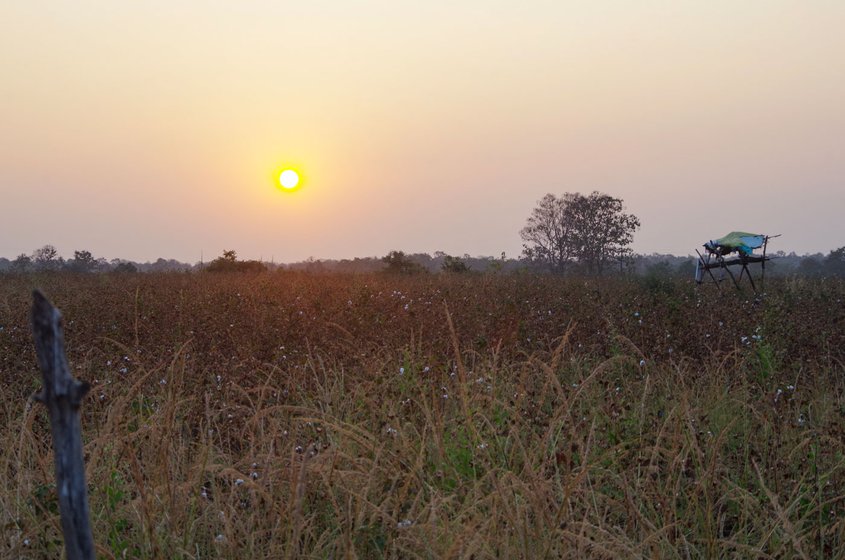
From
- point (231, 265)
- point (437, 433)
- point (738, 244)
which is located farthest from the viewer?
point (231, 265)

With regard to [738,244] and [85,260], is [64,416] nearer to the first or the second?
[738,244]

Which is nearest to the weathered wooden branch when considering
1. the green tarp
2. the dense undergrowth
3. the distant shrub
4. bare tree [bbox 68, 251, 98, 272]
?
the dense undergrowth

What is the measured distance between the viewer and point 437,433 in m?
4.14

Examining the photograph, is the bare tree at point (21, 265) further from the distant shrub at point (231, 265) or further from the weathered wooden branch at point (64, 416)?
the weathered wooden branch at point (64, 416)

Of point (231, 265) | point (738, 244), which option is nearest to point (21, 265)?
point (231, 265)

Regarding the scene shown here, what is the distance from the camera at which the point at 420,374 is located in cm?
614

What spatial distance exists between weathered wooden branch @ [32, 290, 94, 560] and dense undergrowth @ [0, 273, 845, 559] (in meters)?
1.17

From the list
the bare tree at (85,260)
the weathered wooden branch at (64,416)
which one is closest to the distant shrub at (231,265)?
the bare tree at (85,260)

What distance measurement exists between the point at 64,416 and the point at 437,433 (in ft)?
9.73

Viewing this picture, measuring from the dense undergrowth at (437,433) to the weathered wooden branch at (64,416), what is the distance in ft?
3.83

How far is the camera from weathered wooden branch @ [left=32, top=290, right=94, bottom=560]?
4.16 feet

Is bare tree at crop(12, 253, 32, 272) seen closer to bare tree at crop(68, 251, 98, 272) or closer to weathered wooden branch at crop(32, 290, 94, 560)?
bare tree at crop(68, 251, 98, 272)

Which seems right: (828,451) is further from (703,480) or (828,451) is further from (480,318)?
(480,318)

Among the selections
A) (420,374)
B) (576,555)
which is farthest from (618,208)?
(576,555)
